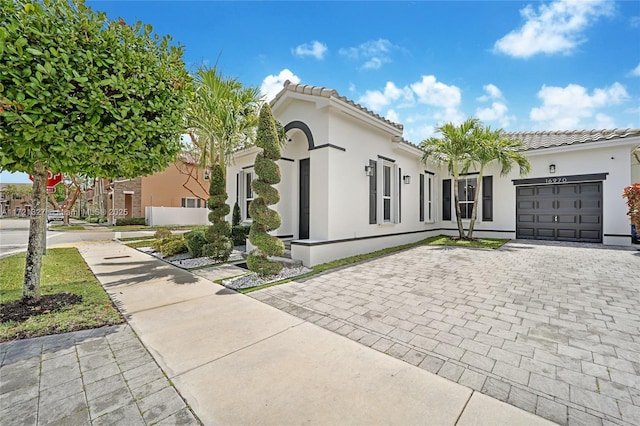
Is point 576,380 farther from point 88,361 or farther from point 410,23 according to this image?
point 410,23

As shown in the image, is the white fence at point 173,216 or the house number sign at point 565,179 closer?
the house number sign at point 565,179

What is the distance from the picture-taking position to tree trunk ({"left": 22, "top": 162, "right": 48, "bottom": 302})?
173 inches

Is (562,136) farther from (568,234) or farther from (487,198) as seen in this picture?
(568,234)

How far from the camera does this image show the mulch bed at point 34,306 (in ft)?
13.3

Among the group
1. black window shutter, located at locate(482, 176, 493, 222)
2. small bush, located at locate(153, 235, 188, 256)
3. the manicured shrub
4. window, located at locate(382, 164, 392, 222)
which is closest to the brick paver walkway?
small bush, located at locate(153, 235, 188, 256)

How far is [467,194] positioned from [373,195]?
22.4 ft

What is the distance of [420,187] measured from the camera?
42.2ft

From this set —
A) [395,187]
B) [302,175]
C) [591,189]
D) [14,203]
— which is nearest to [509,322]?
[395,187]

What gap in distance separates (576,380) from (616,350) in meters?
1.10

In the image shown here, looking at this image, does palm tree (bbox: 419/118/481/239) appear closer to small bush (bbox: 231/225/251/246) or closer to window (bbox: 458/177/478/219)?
window (bbox: 458/177/478/219)

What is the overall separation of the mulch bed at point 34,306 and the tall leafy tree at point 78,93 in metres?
0.16

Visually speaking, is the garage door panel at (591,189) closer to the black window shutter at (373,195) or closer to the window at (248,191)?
the black window shutter at (373,195)

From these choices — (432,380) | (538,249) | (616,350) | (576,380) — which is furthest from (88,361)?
(538,249)

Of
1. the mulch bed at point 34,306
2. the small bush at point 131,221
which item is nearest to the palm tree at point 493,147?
the mulch bed at point 34,306
